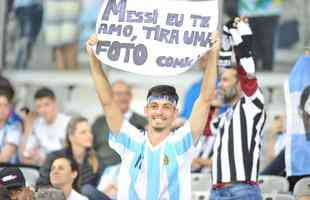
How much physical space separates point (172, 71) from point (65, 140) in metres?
3.46

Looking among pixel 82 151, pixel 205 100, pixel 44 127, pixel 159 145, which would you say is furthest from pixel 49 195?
pixel 44 127

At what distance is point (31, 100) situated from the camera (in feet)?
54.7

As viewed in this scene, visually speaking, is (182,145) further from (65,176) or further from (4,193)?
(65,176)

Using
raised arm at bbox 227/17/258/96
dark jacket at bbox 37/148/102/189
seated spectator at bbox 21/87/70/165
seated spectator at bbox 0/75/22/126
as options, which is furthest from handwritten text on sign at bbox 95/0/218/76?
seated spectator at bbox 21/87/70/165

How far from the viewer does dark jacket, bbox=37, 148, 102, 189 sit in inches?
471

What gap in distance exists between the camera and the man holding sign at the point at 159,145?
10.0 m

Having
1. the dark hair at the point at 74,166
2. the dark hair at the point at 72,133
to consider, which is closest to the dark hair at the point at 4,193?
the dark hair at the point at 74,166

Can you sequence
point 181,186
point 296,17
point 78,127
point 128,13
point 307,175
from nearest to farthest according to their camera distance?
point 181,186 → point 128,13 → point 307,175 → point 78,127 → point 296,17

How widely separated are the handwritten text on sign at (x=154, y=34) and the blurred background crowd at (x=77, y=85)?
1829 millimetres

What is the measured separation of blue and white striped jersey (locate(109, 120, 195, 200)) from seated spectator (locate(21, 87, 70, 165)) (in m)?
4.39

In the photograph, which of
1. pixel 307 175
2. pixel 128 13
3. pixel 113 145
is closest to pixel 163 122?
pixel 113 145

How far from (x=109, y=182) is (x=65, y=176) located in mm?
1354

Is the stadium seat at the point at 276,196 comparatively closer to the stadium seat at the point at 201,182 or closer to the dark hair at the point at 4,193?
the stadium seat at the point at 201,182

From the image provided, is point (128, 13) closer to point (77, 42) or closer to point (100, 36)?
point (100, 36)
